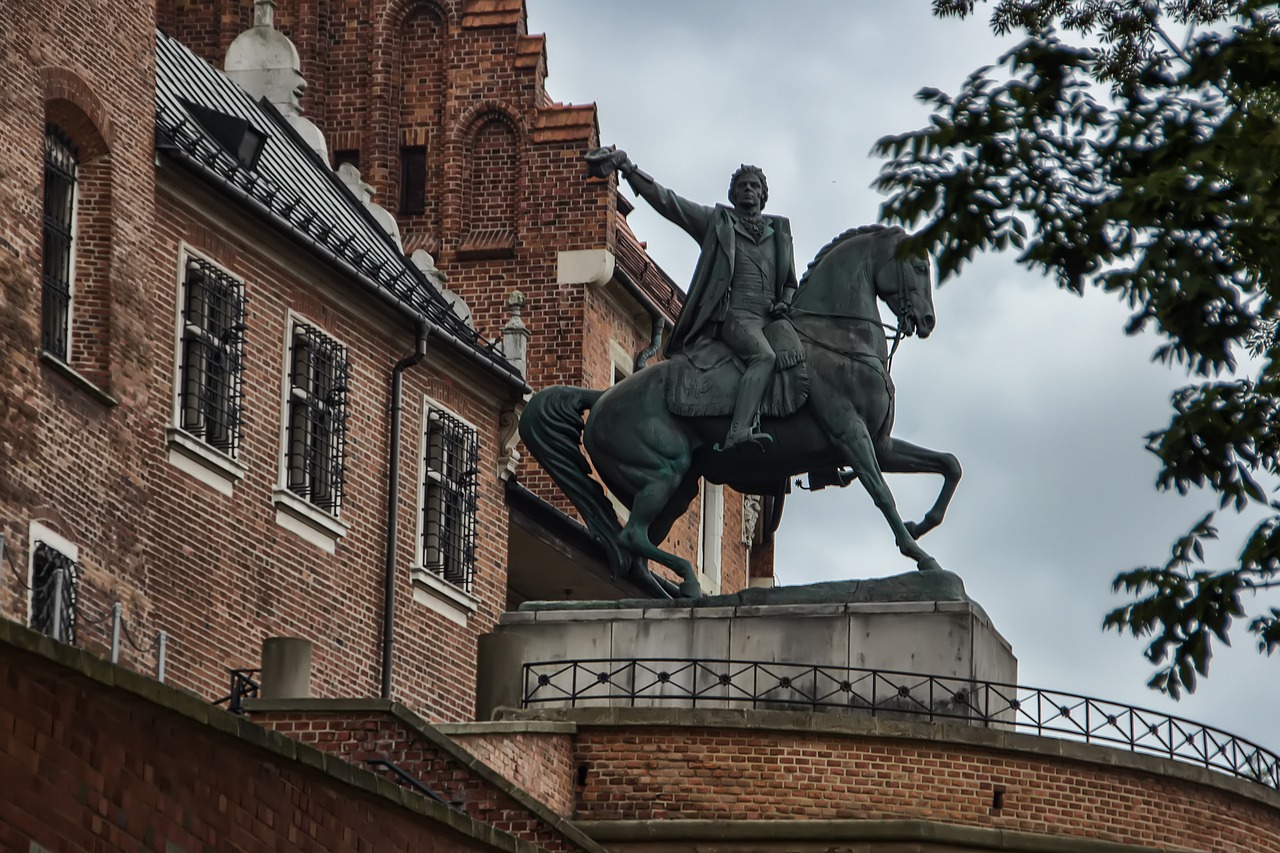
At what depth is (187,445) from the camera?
3475cm

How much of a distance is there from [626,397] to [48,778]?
15.8 meters

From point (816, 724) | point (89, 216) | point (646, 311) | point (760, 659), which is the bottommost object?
point (816, 724)

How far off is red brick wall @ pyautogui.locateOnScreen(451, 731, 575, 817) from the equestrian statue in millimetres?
2547

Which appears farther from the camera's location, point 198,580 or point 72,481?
point 198,580

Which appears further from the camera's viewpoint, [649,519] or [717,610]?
[649,519]

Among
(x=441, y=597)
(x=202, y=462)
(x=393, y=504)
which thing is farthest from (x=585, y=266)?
(x=202, y=462)

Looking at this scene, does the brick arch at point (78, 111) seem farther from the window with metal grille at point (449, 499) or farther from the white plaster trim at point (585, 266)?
the white plaster trim at point (585, 266)

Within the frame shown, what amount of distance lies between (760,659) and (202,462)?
606 cm

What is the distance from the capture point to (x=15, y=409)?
31266 mm

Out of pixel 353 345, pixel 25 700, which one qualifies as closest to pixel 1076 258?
pixel 25 700

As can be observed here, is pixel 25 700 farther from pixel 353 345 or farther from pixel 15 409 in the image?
pixel 353 345

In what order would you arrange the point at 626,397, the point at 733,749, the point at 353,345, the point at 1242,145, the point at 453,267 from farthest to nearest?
1. the point at 453,267
2. the point at 353,345
3. the point at 626,397
4. the point at 733,749
5. the point at 1242,145

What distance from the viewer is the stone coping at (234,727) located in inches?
714

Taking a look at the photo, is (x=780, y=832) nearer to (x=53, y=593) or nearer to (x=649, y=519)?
(x=649, y=519)
